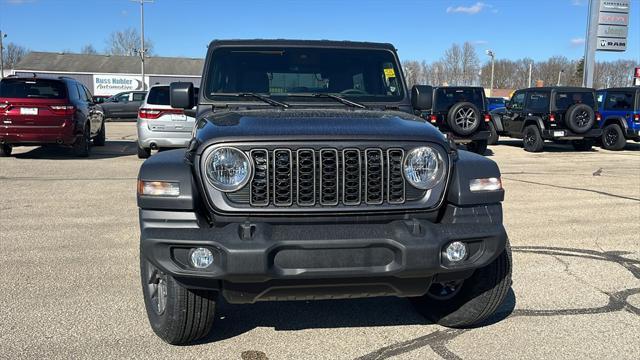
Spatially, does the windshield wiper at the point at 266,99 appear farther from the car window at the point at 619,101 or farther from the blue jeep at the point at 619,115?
the car window at the point at 619,101

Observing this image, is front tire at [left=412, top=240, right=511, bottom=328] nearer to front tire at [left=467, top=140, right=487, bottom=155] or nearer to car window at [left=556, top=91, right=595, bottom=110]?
front tire at [left=467, top=140, right=487, bottom=155]

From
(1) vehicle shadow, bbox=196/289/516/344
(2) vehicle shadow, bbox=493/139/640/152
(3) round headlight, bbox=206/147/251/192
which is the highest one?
(3) round headlight, bbox=206/147/251/192

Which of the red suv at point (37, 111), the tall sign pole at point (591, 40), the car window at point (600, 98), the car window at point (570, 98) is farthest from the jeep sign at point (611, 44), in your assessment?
the red suv at point (37, 111)

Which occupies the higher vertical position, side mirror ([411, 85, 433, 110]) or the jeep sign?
the jeep sign

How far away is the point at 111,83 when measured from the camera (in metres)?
59.7

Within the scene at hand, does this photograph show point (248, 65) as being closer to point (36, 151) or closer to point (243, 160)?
point (243, 160)

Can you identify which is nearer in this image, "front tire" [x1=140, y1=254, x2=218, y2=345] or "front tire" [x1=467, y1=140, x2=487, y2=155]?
"front tire" [x1=140, y1=254, x2=218, y2=345]

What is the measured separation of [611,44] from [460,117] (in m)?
15.9

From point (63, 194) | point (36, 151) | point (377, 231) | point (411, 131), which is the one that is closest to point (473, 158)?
point (411, 131)

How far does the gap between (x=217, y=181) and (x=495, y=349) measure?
1957 mm

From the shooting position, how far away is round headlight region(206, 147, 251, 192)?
3053 mm

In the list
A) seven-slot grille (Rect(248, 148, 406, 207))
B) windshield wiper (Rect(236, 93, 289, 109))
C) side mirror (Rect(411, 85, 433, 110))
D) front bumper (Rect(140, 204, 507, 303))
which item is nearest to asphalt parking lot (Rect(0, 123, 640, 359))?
front bumper (Rect(140, 204, 507, 303))

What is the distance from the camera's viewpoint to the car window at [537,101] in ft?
52.5

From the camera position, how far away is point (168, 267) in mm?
2908
